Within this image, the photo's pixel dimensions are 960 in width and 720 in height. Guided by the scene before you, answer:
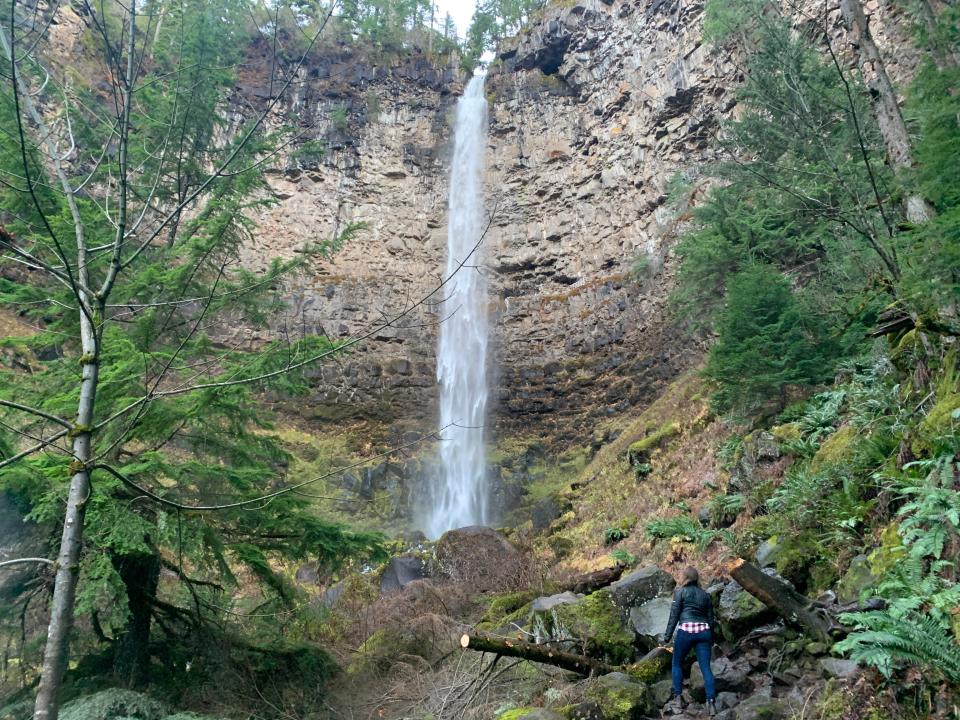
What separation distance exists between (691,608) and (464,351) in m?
18.8

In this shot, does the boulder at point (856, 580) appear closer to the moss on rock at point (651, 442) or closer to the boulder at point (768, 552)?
the boulder at point (768, 552)

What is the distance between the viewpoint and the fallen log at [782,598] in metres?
4.39

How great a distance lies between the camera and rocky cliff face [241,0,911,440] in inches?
773

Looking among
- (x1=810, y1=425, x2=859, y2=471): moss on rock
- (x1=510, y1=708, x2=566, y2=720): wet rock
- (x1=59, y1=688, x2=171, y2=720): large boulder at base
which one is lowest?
(x1=510, y1=708, x2=566, y2=720): wet rock

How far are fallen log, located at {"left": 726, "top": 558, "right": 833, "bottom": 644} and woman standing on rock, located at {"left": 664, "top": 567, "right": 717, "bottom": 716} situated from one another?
13.4 inches

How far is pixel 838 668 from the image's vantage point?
145 inches

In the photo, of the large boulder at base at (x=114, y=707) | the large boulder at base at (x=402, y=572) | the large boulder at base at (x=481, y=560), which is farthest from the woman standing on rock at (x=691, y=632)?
the large boulder at base at (x=402, y=572)

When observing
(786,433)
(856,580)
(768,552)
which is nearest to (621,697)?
(856,580)

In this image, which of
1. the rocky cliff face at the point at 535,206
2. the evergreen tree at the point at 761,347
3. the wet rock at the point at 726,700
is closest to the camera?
the wet rock at the point at 726,700

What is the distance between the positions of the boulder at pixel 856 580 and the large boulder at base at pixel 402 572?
8.16m

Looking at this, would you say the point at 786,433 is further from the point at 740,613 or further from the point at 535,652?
the point at 535,652

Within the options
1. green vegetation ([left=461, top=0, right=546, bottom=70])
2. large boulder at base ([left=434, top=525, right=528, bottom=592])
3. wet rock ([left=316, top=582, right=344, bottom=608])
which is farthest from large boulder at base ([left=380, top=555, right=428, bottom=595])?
green vegetation ([left=461, top=0, right=546, bottom=70])

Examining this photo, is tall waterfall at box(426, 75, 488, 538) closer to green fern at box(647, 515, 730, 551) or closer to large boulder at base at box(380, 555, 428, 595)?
large boulder at base at box(380, 555, 428, 595)

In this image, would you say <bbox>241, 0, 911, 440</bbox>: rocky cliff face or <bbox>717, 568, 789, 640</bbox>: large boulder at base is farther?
<bbox>241, 0, 911, 440</bbox>: rocky cliff face
